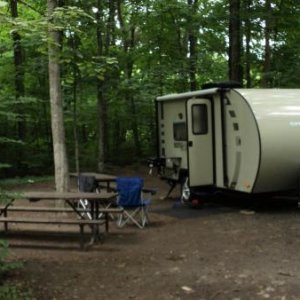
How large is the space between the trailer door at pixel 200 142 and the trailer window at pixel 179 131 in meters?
0.69

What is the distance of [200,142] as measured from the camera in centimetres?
1143

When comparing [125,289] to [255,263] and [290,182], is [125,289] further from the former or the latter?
[290,182]

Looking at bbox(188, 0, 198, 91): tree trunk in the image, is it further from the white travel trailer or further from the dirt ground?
the dirt ground

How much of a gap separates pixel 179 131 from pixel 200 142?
42.8 inches

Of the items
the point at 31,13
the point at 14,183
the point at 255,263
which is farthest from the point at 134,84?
the point at 255,263

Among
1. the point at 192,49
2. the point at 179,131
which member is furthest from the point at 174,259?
the point at 192,49

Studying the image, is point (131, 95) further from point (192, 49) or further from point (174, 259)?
point (174, 259)

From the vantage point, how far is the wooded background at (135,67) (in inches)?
600

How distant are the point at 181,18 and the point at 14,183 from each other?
7813 mm

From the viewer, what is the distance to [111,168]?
1931 centimetres

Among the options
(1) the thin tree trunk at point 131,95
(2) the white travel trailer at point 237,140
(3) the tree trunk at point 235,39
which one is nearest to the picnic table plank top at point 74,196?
(2) the white travel trailer at point 237,140

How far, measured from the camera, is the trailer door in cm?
1142

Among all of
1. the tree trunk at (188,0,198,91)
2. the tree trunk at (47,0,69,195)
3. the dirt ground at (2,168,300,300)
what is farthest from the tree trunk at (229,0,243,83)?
the tree trunk at (47,0,69,195)

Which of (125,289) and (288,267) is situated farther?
(288,267)
